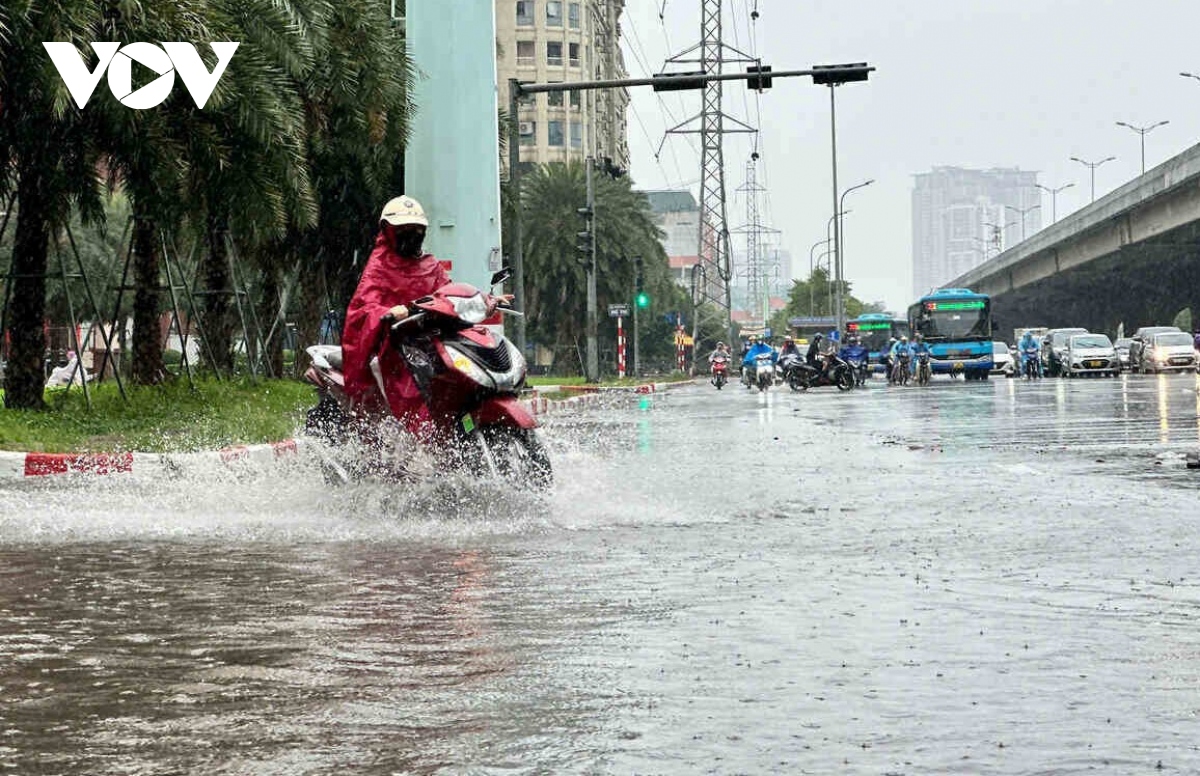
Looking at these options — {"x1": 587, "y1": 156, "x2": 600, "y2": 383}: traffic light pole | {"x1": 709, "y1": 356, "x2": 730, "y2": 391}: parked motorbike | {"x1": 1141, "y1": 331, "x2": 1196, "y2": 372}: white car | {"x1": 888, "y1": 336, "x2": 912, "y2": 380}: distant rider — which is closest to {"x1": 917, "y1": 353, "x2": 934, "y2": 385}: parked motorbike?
{"x1": 888, "y1": 336, "x2": 912, "y2": 380}: distant rider

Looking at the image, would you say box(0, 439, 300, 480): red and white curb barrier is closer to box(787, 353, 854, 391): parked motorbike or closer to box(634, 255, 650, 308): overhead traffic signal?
box(787, 353, 854, 391): parked motorbike

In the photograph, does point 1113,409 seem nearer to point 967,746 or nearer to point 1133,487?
point 1133,487

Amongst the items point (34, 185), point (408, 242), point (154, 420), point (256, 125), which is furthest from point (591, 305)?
point (408, 242)

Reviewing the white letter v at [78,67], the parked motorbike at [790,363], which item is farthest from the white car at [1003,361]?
the white letter v at [78,67]

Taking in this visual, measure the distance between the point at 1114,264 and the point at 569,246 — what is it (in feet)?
85.9

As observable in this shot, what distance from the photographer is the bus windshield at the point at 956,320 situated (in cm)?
6212

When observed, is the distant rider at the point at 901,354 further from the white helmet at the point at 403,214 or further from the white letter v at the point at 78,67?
the white helmet at the point at 403,214

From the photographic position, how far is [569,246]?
67.1 meters

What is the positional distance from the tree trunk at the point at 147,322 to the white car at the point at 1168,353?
139 ft

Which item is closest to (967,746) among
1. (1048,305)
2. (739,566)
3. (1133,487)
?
(739,566)

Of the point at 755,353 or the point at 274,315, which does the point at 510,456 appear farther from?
the point at 755,353

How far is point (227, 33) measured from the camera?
20203 mm

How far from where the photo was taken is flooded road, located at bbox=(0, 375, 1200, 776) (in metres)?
4.33

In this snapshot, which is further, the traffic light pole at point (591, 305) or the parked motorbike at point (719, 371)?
Answer: the parked motorbike at point (719, 371)
